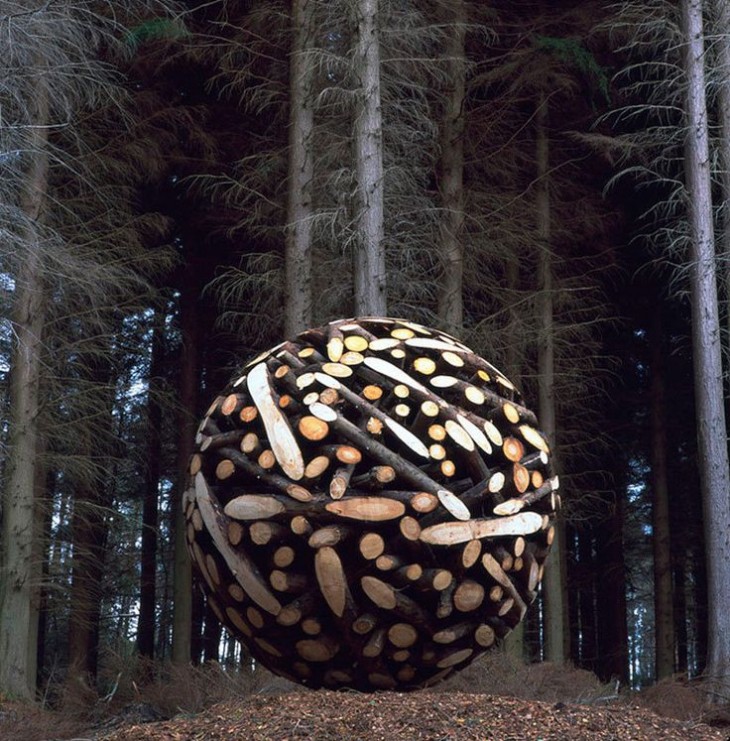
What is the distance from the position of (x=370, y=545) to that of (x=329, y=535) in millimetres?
220

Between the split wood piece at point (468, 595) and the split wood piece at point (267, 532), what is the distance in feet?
3.29

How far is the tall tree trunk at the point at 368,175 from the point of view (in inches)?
474

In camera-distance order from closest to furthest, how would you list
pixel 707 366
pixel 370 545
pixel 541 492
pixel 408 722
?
pixel 408 722, pixel 370 545, pixel 541 492, pixel 707 366

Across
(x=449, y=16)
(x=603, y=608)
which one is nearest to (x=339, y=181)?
(x=449, y=16)

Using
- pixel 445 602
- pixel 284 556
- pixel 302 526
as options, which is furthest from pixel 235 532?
pixel 445 602

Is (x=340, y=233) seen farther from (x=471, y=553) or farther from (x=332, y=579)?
(x=332, y=579)

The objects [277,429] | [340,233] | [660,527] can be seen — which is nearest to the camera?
[277,429]

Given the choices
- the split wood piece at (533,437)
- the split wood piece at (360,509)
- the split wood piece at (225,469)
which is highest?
the split wood piece at (533,437)

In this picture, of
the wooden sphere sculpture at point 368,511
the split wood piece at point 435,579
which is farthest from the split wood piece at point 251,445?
the split wood piece at point 435,579

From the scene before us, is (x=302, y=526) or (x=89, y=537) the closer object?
(x=302, y=526)

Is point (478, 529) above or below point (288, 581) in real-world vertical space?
above

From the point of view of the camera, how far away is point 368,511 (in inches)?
217

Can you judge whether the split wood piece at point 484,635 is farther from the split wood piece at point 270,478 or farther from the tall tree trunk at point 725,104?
the tall tree trunk at point 725,104

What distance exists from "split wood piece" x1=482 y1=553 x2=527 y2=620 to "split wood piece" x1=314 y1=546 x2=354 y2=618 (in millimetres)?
774
